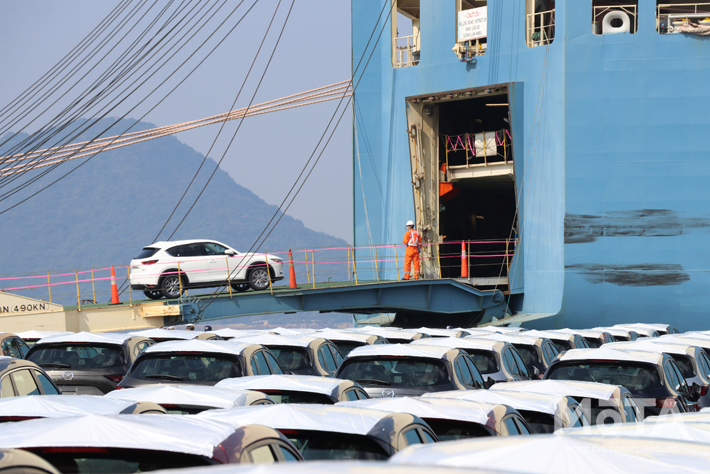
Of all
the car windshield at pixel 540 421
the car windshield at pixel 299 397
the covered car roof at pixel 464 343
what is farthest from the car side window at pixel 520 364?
the car windshield at pixel 299 397

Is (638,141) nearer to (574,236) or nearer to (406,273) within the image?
(574,236)

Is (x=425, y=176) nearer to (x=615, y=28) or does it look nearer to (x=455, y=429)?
(x=615, y=28)

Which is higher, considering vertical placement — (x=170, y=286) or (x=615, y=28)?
(x=615, y=28)

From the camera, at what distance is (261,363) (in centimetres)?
1005

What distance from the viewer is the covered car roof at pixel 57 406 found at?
5.52 meters

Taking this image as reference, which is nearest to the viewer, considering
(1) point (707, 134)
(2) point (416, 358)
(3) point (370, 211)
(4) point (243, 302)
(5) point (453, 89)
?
(2) point (416, 358)

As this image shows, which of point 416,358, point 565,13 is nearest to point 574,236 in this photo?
point 565,13

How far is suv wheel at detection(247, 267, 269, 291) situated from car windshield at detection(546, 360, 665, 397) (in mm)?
13827

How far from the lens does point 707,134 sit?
2403cm

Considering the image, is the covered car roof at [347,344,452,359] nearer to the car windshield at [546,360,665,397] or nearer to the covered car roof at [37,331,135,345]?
the car windshield at [546,360,665,397]

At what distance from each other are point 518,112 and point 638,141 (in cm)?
381

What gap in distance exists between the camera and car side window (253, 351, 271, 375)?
32.6ft

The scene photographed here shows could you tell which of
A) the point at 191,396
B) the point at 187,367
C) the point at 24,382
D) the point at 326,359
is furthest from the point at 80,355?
the point at 191,396

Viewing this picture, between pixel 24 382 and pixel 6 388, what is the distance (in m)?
0.32
